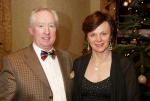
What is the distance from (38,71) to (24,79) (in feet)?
0.43

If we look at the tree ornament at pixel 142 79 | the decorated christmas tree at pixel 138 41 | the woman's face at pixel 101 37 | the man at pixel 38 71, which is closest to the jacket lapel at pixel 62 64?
the man at pixel 38 71

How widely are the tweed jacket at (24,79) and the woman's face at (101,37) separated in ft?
1.50

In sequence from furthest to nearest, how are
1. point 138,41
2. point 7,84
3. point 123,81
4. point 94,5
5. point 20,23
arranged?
1. point 94,5
2. point 20,23
3. point 138,41
4. point 123,81
5. point 7,84

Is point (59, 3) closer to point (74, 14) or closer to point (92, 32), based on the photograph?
point (74, 14)

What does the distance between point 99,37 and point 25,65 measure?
60 cm

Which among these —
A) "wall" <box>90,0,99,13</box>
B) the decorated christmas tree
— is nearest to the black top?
the decorated christmas tree

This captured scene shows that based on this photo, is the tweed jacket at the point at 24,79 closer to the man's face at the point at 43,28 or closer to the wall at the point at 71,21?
the man's face at the point at 43,28

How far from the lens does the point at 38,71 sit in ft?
7.76

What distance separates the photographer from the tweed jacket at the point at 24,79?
2.23 metres

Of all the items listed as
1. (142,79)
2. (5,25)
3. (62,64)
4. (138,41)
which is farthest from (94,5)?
(62,64)

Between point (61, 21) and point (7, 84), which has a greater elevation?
point (61, 21)

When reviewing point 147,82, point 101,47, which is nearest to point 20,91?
point 101,47

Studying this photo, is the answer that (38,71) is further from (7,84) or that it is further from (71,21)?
(71,21)

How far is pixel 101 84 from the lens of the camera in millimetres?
2359
